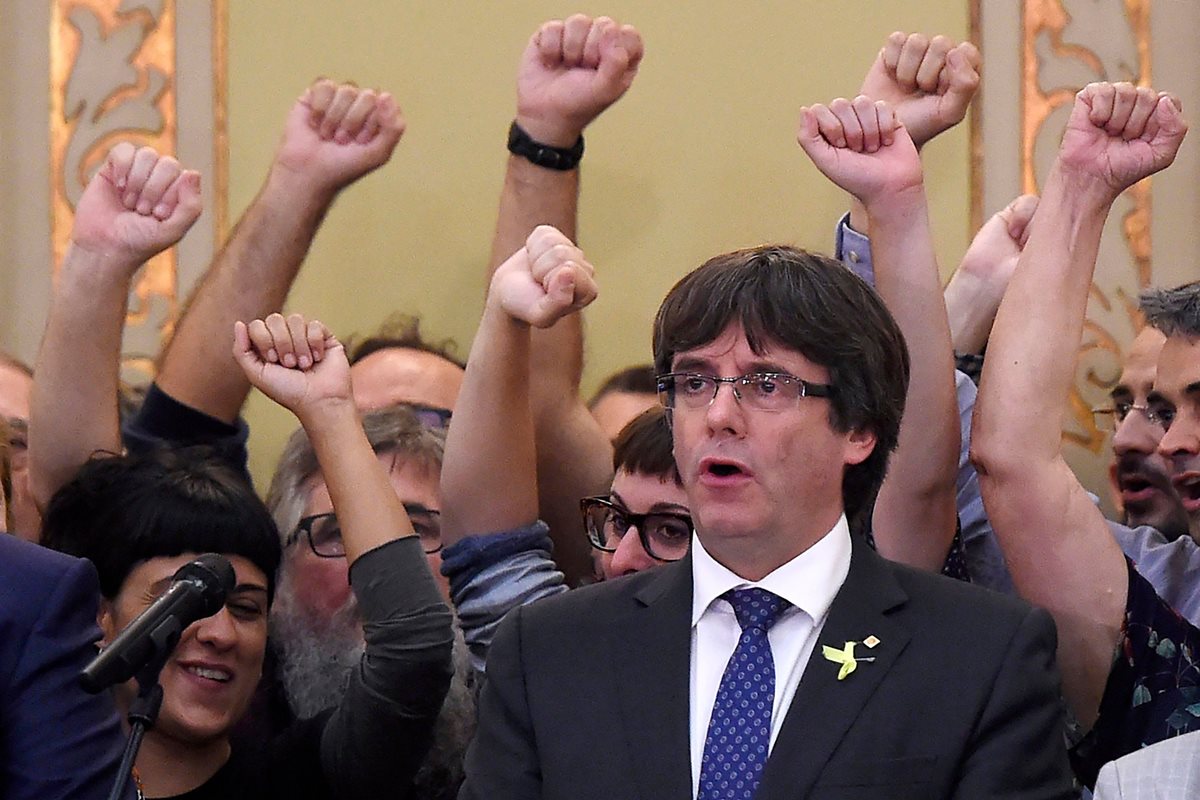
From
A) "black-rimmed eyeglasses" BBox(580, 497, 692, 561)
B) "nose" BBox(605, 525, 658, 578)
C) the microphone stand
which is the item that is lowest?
"nose" BBox(605, 525, 658, 578)

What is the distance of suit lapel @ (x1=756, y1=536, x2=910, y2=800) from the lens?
1.75m

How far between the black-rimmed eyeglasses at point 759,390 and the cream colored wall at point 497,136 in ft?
5.51

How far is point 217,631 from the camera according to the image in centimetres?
246

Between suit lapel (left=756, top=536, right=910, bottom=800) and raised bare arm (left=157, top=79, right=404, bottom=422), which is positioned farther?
raised bare arm (left=157, top=79, right=404, bottom=422)

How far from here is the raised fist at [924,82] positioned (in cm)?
272

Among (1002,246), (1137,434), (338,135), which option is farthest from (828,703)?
(338,135)

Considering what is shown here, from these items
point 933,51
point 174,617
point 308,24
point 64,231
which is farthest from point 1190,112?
point 174,617

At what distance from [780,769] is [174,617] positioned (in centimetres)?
59

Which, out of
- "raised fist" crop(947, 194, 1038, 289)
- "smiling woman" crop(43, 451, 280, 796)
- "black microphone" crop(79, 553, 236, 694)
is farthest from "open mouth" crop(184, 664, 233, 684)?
"raised fist" crop(947, 194, 1038, 289)

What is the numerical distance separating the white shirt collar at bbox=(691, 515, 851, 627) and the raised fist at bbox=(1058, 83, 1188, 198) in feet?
2.21

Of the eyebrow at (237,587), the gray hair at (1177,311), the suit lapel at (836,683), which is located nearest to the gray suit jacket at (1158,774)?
the suit lapel at (836,683)

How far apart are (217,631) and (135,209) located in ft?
2.45

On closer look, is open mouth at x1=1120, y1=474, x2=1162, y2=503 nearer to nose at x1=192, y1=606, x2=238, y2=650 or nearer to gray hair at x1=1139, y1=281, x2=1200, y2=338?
gray hair at x1=1139, y1=281, x2=1200, y2=338

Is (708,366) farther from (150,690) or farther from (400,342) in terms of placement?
(400,342)
